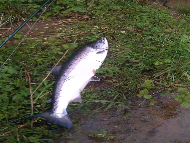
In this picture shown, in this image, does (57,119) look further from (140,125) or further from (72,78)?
(140,125)

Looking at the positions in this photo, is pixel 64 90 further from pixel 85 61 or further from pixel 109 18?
pixel 109 18

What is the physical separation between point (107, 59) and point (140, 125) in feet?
4.73

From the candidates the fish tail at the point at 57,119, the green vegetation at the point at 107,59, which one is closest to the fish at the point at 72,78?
the fish tail at the point at 57,119

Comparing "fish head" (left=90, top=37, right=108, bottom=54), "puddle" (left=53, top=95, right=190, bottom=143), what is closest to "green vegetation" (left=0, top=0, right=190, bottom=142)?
"puddle" (left=53, top=95, right=190, bottom=143)

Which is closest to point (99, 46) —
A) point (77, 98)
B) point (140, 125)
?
point (77, 98)

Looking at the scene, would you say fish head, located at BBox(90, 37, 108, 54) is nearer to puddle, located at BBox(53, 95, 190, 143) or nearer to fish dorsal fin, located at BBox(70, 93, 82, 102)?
fish dorsal fin, located at BBox(70, 93, 82, 102)

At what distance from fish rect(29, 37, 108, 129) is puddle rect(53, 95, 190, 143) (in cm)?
21

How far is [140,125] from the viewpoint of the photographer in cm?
288

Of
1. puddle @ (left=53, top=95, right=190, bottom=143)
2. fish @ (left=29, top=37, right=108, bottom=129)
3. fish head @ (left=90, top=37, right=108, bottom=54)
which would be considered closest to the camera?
puddle @ (left=53, top=95, right=190, bottom=143)

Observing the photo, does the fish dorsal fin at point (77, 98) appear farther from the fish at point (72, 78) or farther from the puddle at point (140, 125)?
the puddle at point (140, 125)

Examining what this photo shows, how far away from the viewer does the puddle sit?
8.80ft

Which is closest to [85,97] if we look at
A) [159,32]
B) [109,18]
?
[159,32]

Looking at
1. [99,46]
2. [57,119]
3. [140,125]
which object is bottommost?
[140,125]

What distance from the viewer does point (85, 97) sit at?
3.35 m
